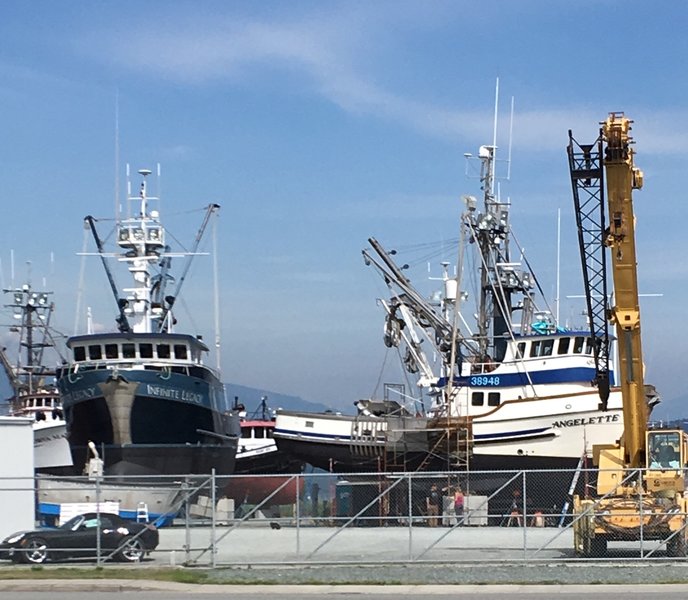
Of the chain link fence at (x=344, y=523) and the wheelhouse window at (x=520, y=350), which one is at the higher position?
the wheelhouse window at (x=520, y=350)

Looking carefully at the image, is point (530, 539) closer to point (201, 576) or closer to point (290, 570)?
point (290, 570)

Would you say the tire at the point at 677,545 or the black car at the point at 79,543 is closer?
the tire at the point at 677,545

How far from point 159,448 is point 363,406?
1010 centimetres

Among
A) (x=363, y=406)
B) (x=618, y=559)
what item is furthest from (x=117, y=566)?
(x=363, y=406)

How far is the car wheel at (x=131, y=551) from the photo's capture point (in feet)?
87.0

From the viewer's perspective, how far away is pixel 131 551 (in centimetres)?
2658

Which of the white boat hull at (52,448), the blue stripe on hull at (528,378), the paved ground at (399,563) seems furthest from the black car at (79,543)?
the white boat hull at (52,448)

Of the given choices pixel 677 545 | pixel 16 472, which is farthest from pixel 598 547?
pixel 16 472

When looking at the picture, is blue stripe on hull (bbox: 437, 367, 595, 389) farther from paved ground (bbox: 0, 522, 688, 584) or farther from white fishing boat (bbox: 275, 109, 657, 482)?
paved ground (bbox: 0, 522, 688, 584)

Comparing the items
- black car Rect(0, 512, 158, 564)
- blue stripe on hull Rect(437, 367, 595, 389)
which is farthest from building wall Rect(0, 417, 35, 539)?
blue stripe on hull Rect(437, 367, 595, 389)

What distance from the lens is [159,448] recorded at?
162 feet

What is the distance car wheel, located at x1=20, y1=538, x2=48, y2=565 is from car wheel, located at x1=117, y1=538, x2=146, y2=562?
5.11 ft

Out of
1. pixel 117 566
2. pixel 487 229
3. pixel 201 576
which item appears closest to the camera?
pixel 201 576

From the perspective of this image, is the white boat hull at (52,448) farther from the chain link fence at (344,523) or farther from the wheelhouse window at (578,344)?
the wheelhouse window at (578,344)
